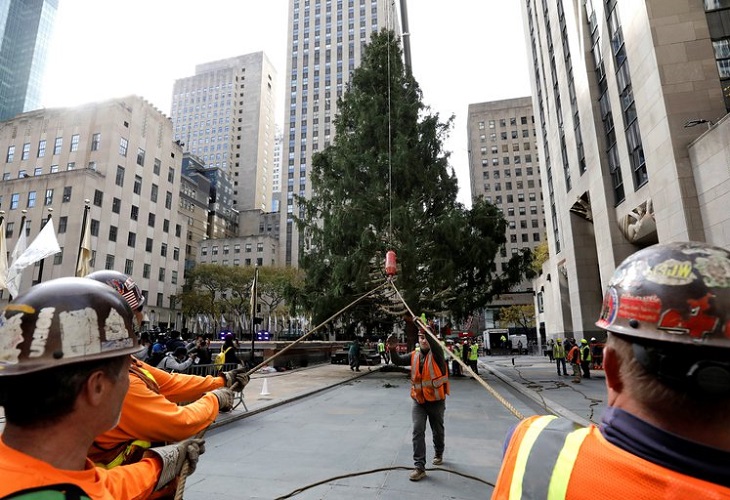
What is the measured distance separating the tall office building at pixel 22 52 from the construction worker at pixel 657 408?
158m

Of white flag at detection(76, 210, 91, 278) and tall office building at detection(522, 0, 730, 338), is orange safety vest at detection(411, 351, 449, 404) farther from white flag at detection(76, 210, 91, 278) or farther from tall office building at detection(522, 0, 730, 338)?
white flag at detection(76, 210, 91, 278)

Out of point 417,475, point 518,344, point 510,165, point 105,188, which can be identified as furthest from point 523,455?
point 510,165

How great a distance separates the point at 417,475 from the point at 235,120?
160 metres

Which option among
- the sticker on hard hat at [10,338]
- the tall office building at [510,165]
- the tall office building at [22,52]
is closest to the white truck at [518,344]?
the tall office building at [510,165]

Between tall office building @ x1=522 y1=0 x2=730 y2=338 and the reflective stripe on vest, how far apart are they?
18.2m

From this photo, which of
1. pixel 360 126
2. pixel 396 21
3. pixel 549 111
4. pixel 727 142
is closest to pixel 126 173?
pixel 360 126

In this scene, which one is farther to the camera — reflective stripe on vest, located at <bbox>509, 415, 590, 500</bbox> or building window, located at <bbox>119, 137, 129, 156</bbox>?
building window, located at <bbox>119, 137, 129, 156</bbox>

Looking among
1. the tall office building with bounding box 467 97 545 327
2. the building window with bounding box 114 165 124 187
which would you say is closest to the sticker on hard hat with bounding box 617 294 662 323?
the building window with bounding box 114 165 124 187

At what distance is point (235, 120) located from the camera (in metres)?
149

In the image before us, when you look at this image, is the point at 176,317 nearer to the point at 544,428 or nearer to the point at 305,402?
the point at 305,402

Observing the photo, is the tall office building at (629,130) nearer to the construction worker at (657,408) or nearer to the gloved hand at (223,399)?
the construction worker at (657,408)

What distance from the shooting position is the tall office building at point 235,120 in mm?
144375

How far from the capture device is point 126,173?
50156 mm

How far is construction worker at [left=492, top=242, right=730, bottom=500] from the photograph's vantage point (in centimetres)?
A: 107
